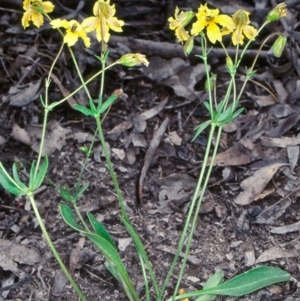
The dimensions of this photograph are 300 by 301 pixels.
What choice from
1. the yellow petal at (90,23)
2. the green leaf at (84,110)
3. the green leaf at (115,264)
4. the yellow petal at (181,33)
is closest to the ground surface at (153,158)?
the green leaf at (115,264)

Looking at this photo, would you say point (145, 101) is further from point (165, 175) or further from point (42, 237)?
point (42, 237)

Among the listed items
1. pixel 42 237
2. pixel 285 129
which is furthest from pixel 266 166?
pixel 42 237

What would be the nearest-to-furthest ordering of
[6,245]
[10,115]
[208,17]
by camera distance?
[208,17] → [6,245] → [10,115]

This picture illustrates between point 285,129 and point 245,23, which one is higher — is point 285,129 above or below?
below

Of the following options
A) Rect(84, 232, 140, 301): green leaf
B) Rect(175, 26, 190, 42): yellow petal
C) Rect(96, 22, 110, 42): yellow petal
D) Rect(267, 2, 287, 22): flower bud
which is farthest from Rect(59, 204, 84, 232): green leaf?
Rect(267, 2, 287, 22): flower bud

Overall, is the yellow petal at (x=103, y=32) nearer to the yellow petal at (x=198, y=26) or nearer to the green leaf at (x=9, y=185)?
the yellow petal at (x=198, y=26)

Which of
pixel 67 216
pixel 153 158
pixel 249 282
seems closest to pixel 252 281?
pixel 249 282

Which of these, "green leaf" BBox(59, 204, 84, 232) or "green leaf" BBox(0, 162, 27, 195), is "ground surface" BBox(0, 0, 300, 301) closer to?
"green leaf" BBox(59, 204, 84, 232)

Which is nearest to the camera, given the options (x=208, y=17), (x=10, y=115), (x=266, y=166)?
(x=208, y=17)
